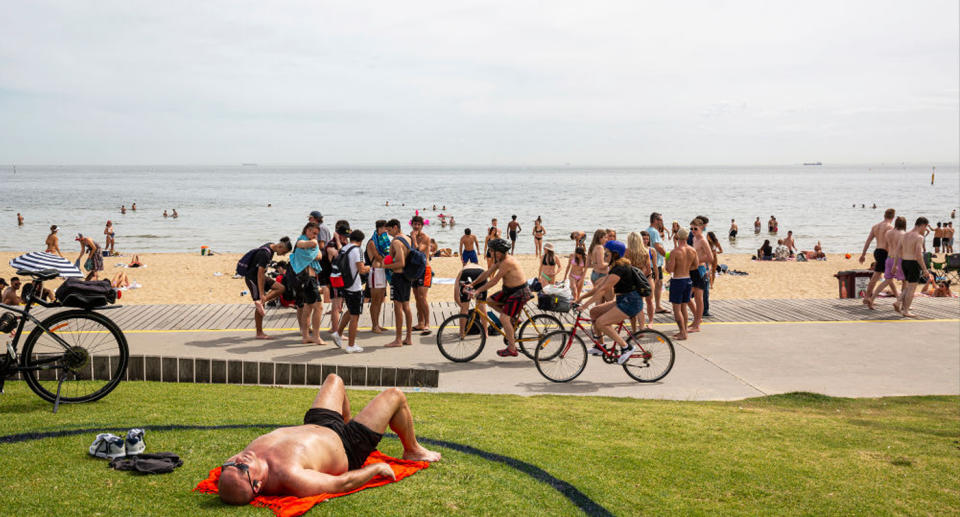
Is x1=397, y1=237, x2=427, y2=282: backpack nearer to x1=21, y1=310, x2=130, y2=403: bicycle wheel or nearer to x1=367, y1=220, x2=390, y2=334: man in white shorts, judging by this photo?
x1=367, y1=220, x2=390, y2=334: man in white shorts

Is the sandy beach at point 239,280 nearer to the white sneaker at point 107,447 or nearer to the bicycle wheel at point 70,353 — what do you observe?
the bicycle wheel at point 70,353

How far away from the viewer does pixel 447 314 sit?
44.6ft

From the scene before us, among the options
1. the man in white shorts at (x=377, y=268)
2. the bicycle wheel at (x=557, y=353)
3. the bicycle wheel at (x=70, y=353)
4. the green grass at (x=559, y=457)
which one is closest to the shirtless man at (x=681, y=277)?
the bicycle wheel at (x=557, y=353)

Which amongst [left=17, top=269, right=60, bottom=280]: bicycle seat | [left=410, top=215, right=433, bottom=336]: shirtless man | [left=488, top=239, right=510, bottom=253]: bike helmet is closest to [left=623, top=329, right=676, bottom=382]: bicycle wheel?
[left=488, top=239, right=510, bottom=253]: bike helmet

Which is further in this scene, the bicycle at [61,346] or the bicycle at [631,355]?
the bicycle at [631,355]

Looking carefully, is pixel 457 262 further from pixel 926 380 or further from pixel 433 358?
pixel 926 380

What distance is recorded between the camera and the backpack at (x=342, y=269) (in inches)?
404

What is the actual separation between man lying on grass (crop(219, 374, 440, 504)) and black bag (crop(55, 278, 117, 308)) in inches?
92.8

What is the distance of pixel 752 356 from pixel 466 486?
285 inches

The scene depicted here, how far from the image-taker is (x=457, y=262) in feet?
96.7

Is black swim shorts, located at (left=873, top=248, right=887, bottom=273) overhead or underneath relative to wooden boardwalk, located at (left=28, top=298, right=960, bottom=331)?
overhead

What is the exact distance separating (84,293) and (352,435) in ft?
9.45

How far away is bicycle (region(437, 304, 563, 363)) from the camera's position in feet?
32.3

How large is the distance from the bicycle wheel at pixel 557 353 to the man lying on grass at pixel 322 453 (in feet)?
14.6
